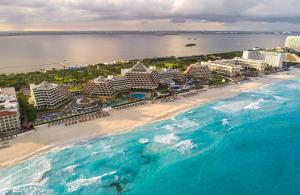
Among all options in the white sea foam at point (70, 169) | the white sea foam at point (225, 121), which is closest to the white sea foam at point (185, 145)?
the white sea foam at point (225, 121)

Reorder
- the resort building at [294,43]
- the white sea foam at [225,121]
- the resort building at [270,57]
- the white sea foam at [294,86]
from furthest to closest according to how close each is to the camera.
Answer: the resort building at [294,43] < the resort building at [270,57] < the white sea foam at [294,86] < the white sea foam at [225,121]

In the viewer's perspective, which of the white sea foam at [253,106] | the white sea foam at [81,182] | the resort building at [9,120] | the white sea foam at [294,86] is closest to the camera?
the white sea foam at [81,182]

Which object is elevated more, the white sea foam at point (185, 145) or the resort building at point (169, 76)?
the resort building at point (169, 76)

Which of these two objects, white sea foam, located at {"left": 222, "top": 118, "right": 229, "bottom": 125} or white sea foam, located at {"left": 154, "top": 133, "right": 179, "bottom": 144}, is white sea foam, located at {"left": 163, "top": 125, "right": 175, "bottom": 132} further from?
white sea foam, located at {"left": 222, "top": 118, "right": 229, "bottom": 125}

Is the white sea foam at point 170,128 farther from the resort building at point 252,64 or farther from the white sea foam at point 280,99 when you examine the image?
the resort building at point 252,64

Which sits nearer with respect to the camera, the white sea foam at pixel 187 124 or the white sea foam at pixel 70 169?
the white sea foam at pixel 70 169

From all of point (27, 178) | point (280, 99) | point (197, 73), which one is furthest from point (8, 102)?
point (280, 99)

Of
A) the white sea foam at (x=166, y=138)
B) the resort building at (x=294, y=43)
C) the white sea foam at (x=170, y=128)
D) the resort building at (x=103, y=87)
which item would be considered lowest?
the white sea foam at (x=166, y=138)
